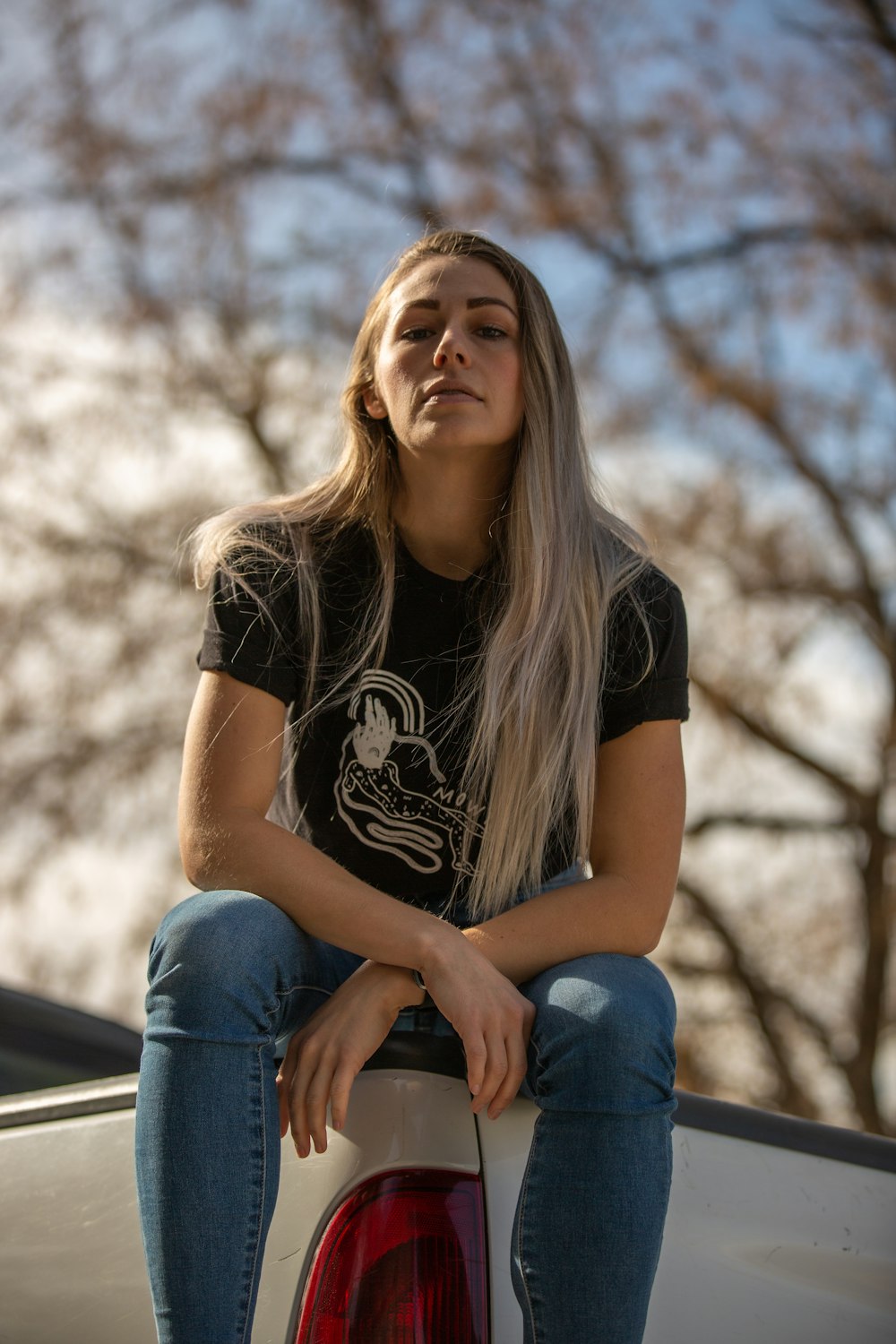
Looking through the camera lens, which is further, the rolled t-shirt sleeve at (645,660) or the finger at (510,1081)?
the rolled t-shirt sleeve at (645,660)

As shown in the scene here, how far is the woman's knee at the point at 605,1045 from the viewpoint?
145cm

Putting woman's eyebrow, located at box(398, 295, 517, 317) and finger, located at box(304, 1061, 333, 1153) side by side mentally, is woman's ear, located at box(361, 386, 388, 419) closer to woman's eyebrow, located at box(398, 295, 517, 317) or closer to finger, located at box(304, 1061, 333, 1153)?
woman's eyebrow, located at box(398, 295, 517, 317)

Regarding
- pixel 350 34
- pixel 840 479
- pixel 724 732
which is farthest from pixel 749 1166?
pixel 350 34

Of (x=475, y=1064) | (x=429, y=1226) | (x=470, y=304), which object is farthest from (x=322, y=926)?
(x=470, y=304)

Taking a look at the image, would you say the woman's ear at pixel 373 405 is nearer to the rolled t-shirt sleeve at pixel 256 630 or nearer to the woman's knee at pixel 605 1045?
the rolled t-shirt sleeve at pixel 256 630

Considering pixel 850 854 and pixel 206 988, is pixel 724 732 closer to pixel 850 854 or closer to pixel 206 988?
pixel 850 854

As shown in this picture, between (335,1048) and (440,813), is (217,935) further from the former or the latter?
(440,813)

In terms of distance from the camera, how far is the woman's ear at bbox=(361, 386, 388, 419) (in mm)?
2396

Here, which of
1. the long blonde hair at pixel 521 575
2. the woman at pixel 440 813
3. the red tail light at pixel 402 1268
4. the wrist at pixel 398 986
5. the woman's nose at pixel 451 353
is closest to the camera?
the red tail light at pixel 402 1268

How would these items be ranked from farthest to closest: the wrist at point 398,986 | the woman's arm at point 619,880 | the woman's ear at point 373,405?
the woman's ear at point 373,405
the woman's arm at point 619,880
the wrist at point 398,986

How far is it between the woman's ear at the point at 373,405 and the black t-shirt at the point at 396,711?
1.46ft

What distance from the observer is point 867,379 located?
23.6 ft

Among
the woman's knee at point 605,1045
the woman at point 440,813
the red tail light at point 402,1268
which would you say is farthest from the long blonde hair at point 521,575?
the red tail light at point 402,1268

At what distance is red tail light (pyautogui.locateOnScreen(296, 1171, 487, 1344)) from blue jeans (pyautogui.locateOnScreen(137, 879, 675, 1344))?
0.22 ft
